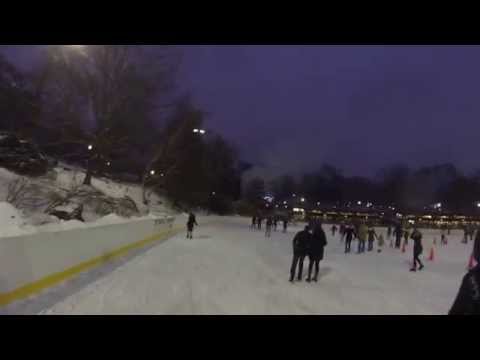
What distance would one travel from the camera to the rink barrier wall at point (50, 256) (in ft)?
20.2

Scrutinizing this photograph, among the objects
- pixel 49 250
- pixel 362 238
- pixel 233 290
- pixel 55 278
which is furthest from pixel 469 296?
pixel 362 238

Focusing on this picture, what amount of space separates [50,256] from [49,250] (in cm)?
12

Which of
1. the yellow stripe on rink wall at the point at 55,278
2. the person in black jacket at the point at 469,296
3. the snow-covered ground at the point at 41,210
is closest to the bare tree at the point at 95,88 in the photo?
the snow-covered ground at the point at 41,210

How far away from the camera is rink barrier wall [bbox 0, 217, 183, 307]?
6.15m

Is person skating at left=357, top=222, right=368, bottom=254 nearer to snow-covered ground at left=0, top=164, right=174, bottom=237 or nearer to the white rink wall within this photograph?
snow-covered ground at left=0, top=164, right=174, bottom=237

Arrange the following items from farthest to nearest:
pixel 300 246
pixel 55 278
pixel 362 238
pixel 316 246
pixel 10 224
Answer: pixel 362 238 < pixel 316 246 < pixel 300 246 < pixel 55 278 < pixel 10 224

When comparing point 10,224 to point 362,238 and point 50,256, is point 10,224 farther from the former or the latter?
point 362,238

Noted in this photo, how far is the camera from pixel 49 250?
7.68 metres

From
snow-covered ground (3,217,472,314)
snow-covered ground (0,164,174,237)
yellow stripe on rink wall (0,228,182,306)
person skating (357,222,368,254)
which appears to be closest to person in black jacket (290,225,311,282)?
snow-covered ground (3,217,472,314)

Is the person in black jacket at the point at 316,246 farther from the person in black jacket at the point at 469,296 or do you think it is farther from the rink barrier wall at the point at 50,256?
the person in black jacket at the point at 469,296
